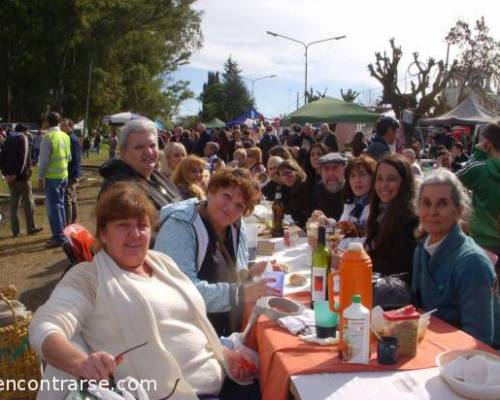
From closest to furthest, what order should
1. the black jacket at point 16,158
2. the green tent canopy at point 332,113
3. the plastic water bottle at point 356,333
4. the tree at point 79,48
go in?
the plastic water bottle at point 356,333 → the black jacket at point 16,158 → the green tent canopy at point 332,113 → the tree at point 79,48

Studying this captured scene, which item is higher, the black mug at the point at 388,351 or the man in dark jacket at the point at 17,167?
the man in dark jacket at the point at 17,167

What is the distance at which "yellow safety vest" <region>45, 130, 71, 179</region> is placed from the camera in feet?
23.7

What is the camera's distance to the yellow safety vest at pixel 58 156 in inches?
284

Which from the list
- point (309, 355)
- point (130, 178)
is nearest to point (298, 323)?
point (309, 355)

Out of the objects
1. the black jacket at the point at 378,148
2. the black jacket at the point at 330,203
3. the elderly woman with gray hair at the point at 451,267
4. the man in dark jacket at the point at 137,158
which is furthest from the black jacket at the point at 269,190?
the elderly woman with gray hair at the point at 451,267

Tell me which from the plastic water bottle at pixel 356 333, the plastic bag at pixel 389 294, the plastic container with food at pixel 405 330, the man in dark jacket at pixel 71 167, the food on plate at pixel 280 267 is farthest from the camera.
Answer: the man in dark jacket at pixel 71 167

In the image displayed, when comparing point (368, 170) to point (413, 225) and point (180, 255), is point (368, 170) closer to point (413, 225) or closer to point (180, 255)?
point (413, 225)

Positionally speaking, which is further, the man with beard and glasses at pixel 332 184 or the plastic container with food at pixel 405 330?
the man with beard and glasses at pixel 332 184

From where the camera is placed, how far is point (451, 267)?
2244mm

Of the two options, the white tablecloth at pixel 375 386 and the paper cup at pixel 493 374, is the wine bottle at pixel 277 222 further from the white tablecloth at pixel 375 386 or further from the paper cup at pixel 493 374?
the paper cup at pixel 493 374

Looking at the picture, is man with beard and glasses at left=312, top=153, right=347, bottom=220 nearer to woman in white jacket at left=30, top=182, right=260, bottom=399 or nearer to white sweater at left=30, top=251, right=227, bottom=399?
woman in white jacket at left=30, top=182, right=260, bottom=399

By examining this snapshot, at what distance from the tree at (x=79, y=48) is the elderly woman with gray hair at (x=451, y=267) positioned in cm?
2577

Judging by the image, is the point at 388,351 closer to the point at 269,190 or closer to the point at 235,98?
the point at 269,190

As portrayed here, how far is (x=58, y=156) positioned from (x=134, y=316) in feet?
19.6
